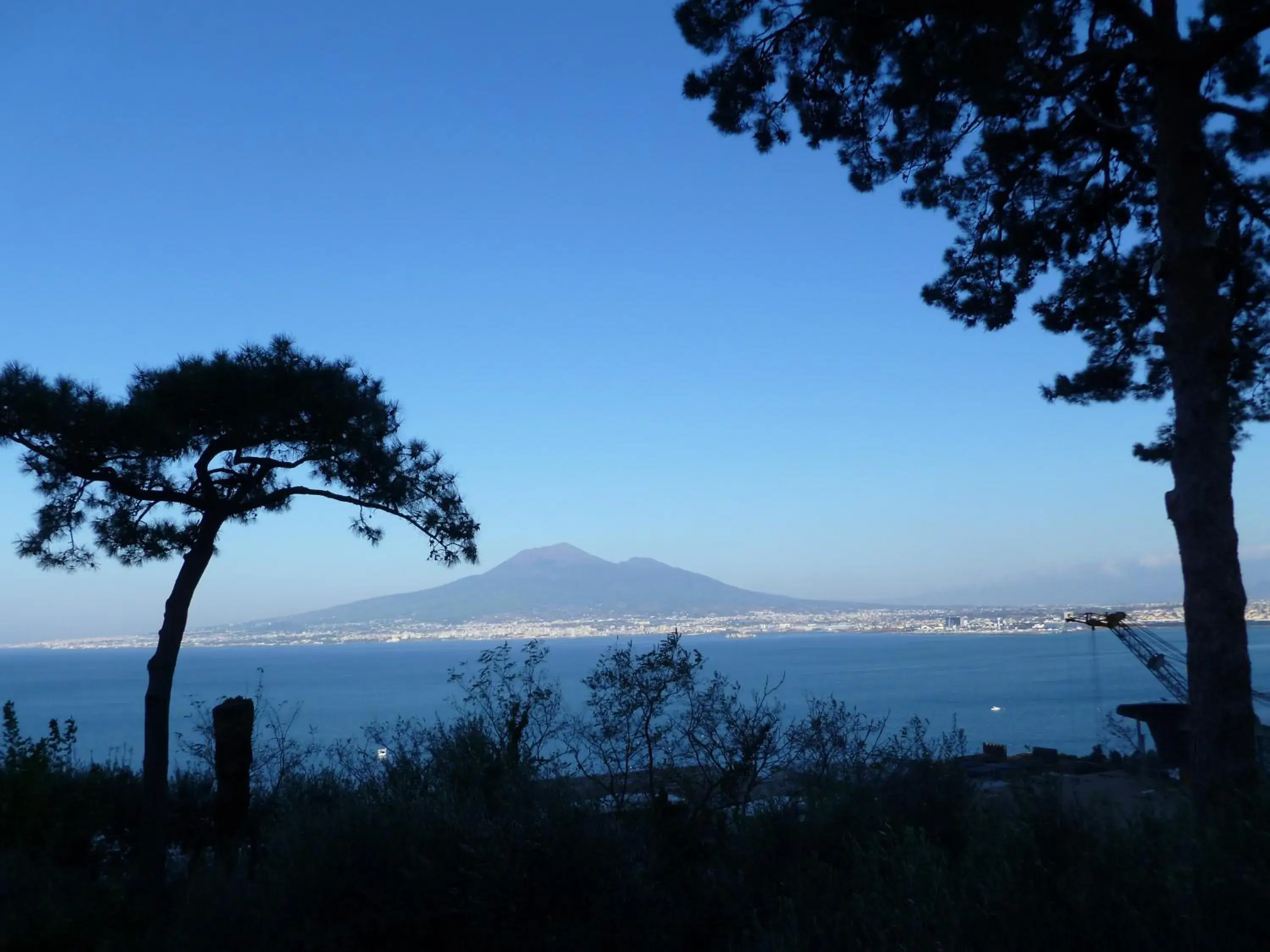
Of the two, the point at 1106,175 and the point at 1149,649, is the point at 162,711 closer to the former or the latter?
the point at 1106,175

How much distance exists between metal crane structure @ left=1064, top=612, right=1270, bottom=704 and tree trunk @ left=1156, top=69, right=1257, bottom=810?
23.3ft

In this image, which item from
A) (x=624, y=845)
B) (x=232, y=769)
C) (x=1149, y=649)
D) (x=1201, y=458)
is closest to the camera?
(x=624, y=845)

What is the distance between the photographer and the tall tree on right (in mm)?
5660

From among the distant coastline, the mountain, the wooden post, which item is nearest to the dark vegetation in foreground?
the wooden post

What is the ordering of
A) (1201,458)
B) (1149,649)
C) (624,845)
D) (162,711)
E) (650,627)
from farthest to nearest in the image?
(650,627) → (1149,649) → (162,711) → (1201,458) → (624,845)

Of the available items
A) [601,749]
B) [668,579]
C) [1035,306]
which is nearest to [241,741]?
[601,749]

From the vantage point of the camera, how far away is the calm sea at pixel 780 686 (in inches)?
1569

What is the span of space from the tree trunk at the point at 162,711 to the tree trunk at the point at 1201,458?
6098mm

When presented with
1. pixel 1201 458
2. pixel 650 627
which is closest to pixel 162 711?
pixel 1201 458

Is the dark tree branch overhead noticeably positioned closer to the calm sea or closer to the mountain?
the calm sea

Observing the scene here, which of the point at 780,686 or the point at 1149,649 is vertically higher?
the point at 780,686

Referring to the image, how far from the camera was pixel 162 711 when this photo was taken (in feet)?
23.6

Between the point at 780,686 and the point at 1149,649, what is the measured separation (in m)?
9.03

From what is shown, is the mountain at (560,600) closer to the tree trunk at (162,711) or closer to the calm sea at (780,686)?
the calm sea at (780,686)
